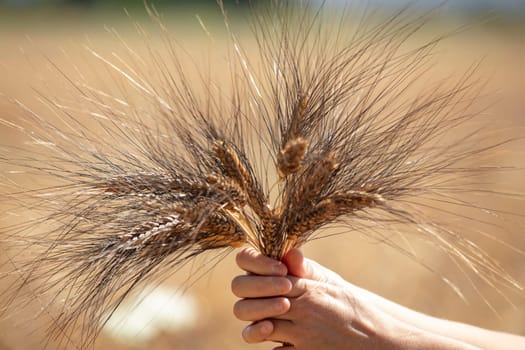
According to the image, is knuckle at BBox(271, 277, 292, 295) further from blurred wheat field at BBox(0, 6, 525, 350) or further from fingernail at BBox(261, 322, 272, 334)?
blurred wheat field at BBox(0, 6, 525, 350)

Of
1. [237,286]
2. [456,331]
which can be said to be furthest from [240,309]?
[456,331]

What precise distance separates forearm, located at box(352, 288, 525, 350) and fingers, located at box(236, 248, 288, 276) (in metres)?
0.43

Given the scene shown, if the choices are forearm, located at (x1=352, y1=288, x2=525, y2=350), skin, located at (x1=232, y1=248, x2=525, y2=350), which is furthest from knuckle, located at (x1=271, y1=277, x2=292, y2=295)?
forearm, located at (x1=352, y1=288, x2=525, y2=350)

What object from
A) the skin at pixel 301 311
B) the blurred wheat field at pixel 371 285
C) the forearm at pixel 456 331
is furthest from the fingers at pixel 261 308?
the blurred wheat field at pixel 371 285

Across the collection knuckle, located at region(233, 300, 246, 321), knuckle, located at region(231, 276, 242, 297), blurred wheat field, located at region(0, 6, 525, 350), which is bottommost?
blurred wheat field, located at region(0, 6, 525, 350)

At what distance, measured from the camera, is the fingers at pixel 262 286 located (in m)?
1.45

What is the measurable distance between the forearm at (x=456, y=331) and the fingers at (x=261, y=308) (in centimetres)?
44

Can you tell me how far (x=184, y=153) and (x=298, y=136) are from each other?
9.9 inches

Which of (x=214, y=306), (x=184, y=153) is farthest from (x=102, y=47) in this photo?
(x=184, y=153)

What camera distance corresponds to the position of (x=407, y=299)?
413 cm

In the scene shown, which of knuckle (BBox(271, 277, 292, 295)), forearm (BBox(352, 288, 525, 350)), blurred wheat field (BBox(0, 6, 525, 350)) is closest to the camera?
knuckle (BBox(271, 277, 292, 295))

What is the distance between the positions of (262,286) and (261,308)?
43 mm

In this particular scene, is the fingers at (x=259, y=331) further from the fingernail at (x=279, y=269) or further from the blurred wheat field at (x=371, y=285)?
the blurred wheat field at (x=371, y=285)

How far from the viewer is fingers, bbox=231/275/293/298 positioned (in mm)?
1447
